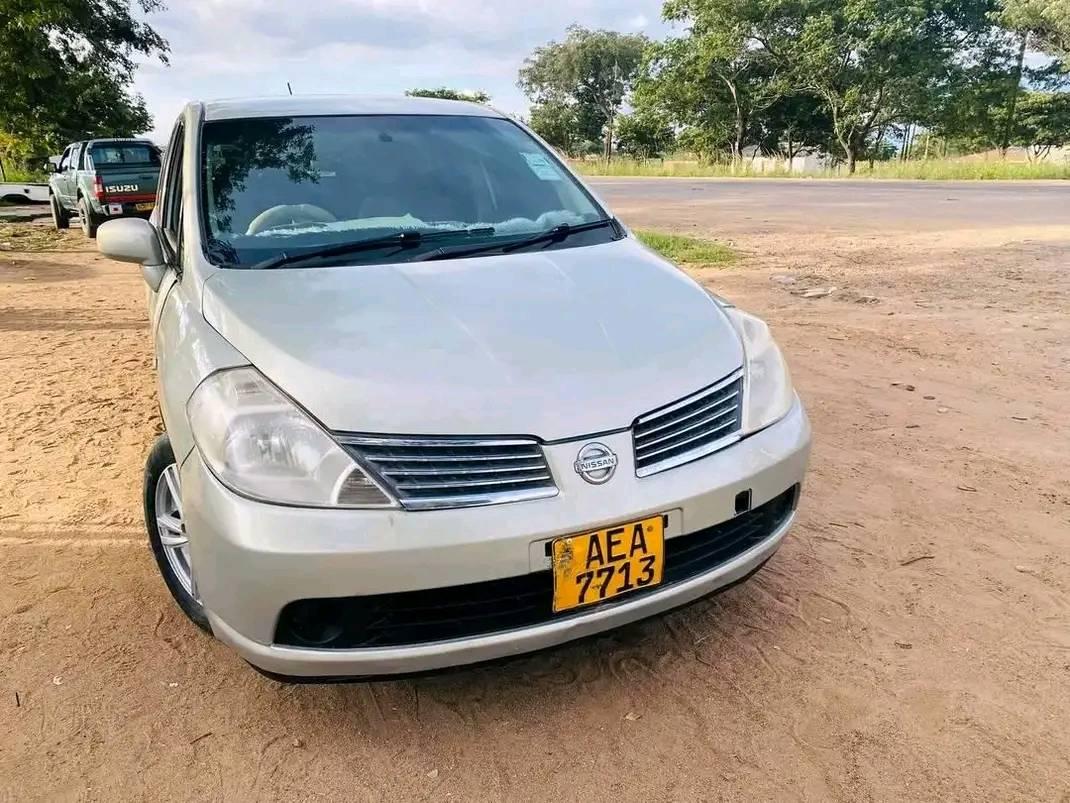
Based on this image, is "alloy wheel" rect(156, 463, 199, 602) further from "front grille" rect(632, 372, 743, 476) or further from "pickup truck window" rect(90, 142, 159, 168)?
"pickup truck window" rect(90, 142, 159, 168)

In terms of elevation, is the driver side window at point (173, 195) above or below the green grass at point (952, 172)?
above

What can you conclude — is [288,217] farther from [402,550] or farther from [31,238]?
[31,238]

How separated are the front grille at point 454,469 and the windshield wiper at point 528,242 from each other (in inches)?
37.1

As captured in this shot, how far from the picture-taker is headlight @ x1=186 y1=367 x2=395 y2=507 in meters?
1.80

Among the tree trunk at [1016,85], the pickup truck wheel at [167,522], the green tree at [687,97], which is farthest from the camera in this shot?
the green tree at [687,97]

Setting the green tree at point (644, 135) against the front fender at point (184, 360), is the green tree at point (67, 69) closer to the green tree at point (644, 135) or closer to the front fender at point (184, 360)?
the front fender at point (184, 360)

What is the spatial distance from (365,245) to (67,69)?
76.2ft

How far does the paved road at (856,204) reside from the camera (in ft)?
39.2

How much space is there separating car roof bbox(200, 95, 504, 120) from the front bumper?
1.78m

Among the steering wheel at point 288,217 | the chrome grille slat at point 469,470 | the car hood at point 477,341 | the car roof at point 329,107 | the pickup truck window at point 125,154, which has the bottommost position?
the chrome grille slat at point 469,470

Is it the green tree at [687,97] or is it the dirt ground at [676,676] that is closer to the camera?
the dirt ground at [676,676]

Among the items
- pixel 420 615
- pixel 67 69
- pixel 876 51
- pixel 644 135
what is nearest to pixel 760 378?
pixel 420 615

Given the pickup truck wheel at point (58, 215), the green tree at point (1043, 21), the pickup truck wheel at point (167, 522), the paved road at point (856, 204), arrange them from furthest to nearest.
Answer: the green tree at point (1043, 21) → the pickup truck wheel at point (58, 215) → the paved road at point (856, 204) → the pickup truck wheel at point (167, 522)

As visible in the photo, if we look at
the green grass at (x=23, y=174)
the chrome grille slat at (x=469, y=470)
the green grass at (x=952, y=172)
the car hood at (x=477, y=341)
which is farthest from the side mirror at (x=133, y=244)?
the green grass at (x=23, y=174)
